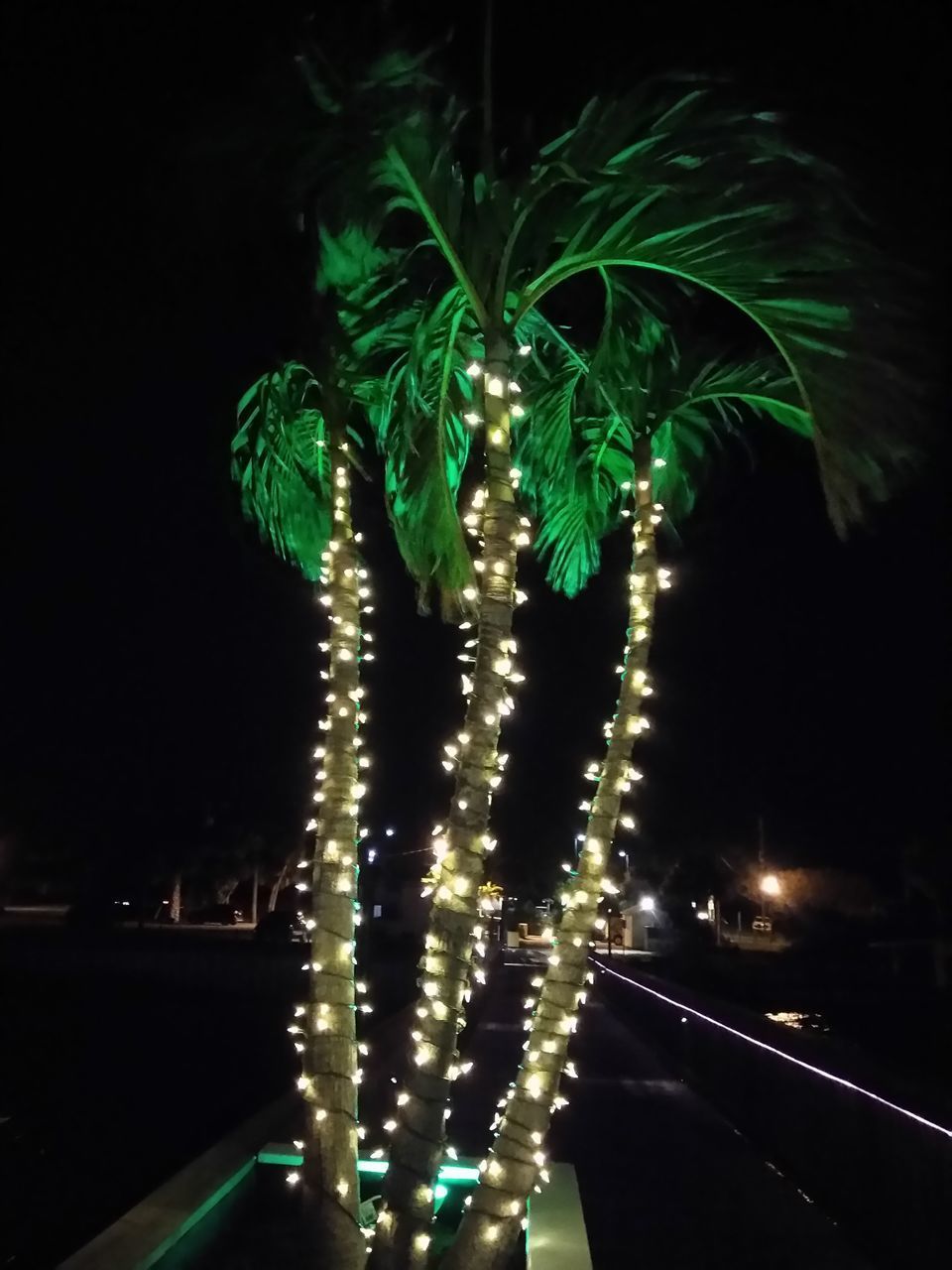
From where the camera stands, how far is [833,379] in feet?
15.4

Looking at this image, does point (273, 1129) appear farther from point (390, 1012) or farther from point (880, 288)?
point (390, 1012)

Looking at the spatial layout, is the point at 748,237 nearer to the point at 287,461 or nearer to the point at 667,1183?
the point at 287,461

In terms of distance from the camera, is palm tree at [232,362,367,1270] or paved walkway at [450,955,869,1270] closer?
palm tree at [232,362,367,1270]

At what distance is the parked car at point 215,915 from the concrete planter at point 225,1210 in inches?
2805

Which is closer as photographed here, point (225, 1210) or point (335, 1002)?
point (335, 1002)

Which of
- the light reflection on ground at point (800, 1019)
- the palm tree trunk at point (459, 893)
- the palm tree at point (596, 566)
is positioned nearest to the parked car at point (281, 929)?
the light reflection on ground at point (800, 1019)

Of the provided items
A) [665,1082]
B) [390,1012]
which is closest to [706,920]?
[390,1012]

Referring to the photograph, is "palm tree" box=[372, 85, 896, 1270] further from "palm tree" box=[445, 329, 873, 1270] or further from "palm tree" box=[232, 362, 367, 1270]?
"palm tree" box=[232, 362, 367, 1270]

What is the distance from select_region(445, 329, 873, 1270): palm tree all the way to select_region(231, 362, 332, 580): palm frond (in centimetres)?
128

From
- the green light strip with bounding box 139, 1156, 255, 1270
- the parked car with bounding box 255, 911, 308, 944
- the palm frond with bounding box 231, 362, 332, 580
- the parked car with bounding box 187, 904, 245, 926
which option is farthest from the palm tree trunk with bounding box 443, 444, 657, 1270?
the parked car with bounding box 187, 904, 245, 926

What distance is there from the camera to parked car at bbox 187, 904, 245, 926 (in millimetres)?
77000

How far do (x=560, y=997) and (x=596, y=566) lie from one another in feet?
9.50

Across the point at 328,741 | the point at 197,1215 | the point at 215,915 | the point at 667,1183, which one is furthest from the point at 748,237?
the point at 215,915

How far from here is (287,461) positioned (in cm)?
636
